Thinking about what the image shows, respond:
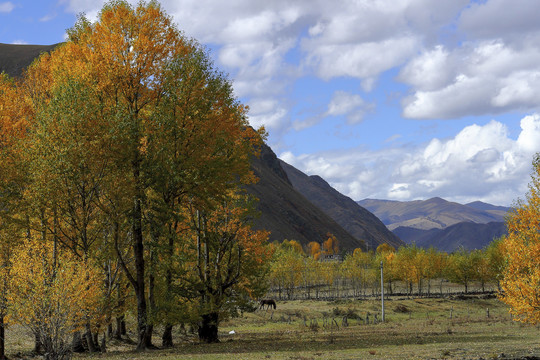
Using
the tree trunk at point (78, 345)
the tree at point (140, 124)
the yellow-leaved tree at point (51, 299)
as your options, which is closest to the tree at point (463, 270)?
the tree at point (140, 124)

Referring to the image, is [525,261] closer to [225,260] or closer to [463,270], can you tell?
[225,260]

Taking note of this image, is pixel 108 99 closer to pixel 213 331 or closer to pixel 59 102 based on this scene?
pixel 59 102

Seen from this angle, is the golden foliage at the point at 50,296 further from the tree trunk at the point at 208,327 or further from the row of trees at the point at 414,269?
the row of trees at the point at 414,269

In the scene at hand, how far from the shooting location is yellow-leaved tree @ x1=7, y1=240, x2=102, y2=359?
24.9 m

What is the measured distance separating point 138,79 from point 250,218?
1549cm

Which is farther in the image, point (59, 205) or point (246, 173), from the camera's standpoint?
point (246, 173)

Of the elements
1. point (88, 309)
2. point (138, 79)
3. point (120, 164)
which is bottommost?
point (88, 309)

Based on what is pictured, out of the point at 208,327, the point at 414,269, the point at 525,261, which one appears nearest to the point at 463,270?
the point at 414,269

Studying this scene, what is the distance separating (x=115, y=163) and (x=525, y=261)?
30.2m

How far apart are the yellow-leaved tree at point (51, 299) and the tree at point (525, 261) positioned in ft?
94.7

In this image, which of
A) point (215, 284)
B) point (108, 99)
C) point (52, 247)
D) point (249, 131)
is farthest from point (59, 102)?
point (215, 284)

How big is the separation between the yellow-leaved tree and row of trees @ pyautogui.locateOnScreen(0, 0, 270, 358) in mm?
136

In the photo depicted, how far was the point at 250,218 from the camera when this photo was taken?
42.0m

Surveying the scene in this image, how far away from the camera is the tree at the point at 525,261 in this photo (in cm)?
3544
